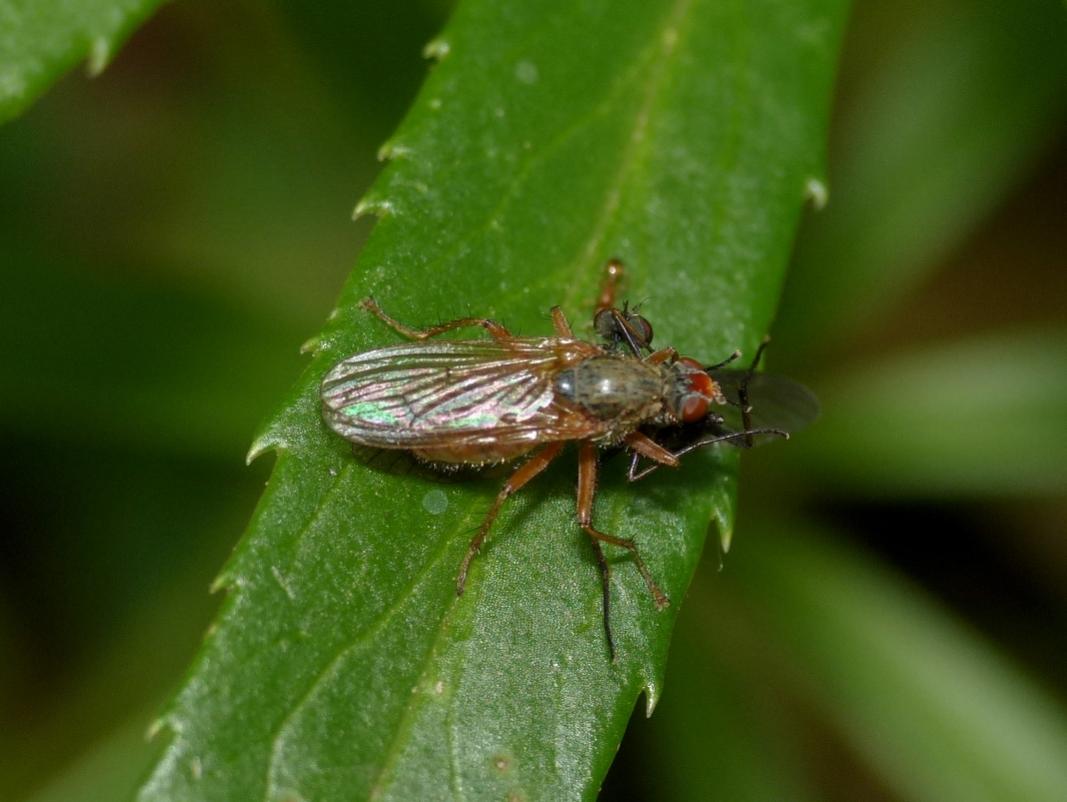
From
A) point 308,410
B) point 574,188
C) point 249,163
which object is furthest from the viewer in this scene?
point 249,163

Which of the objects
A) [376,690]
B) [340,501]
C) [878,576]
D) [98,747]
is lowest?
[98,747]

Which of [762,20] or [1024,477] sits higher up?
[762,20]

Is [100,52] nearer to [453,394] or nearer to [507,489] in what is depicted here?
[453,394]

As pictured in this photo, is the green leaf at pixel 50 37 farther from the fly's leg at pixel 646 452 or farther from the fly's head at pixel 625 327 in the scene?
the fly's leg at pixel 646 452

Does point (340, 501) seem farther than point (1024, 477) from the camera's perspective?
No

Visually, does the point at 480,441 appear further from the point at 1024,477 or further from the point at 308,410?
the point at 1024,477

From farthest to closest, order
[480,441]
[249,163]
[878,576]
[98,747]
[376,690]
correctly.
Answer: [249,163]
[878,576]
[98,747]
[480,441]
[376,690]

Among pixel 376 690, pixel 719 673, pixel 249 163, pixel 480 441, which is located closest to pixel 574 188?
pixel 480 441
